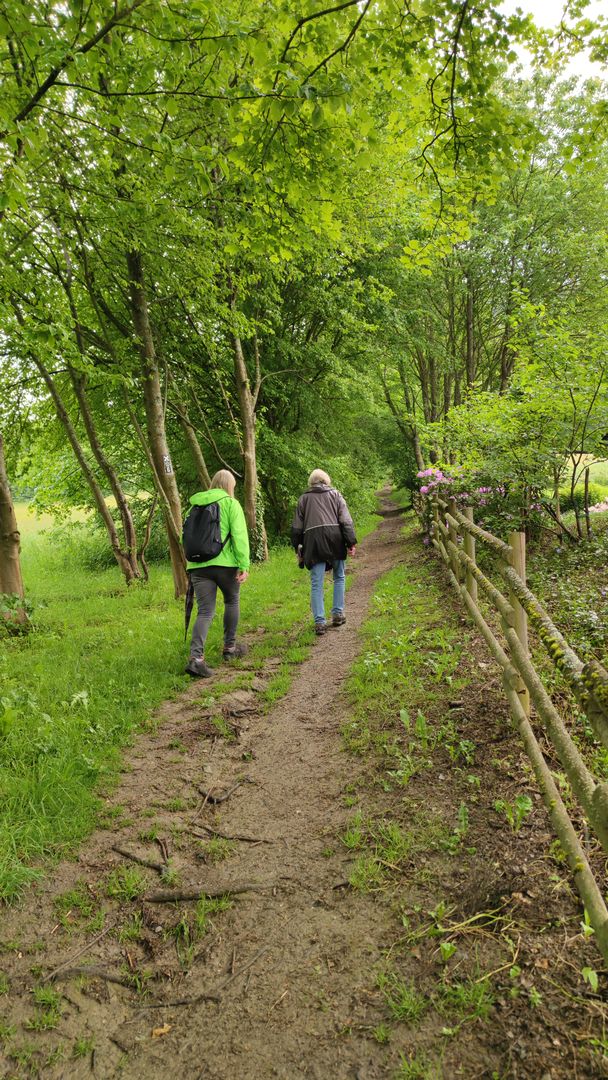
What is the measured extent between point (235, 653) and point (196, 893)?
11.0ft

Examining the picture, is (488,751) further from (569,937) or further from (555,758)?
(569,937)

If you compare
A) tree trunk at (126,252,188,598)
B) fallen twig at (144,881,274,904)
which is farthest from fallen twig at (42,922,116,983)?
tree trunk at (126,252,188,598)

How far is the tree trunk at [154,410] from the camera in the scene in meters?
8.15

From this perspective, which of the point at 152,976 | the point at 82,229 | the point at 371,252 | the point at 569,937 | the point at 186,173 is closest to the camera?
the point at 569,937

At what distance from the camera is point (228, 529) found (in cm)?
554

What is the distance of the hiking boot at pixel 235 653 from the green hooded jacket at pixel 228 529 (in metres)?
1.07

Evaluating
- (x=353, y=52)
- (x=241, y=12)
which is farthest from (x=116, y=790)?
(x=241, y=12)

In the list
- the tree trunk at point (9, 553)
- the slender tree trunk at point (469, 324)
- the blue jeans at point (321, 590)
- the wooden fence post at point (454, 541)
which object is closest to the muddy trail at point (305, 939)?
the blue jeans at point (321, 590)

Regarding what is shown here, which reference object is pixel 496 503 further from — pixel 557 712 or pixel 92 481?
pixel 92 481

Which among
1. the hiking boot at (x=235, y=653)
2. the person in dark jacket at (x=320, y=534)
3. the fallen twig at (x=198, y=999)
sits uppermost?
the person in dark jacket at (x=320, y=534)

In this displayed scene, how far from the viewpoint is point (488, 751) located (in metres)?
3.41

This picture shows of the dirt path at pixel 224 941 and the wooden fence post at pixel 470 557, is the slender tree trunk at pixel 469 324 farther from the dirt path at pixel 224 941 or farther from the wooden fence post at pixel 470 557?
the dirt path at pixel 224 941

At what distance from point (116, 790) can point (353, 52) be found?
549cm

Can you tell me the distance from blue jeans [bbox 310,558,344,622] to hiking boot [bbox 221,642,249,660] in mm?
1151
